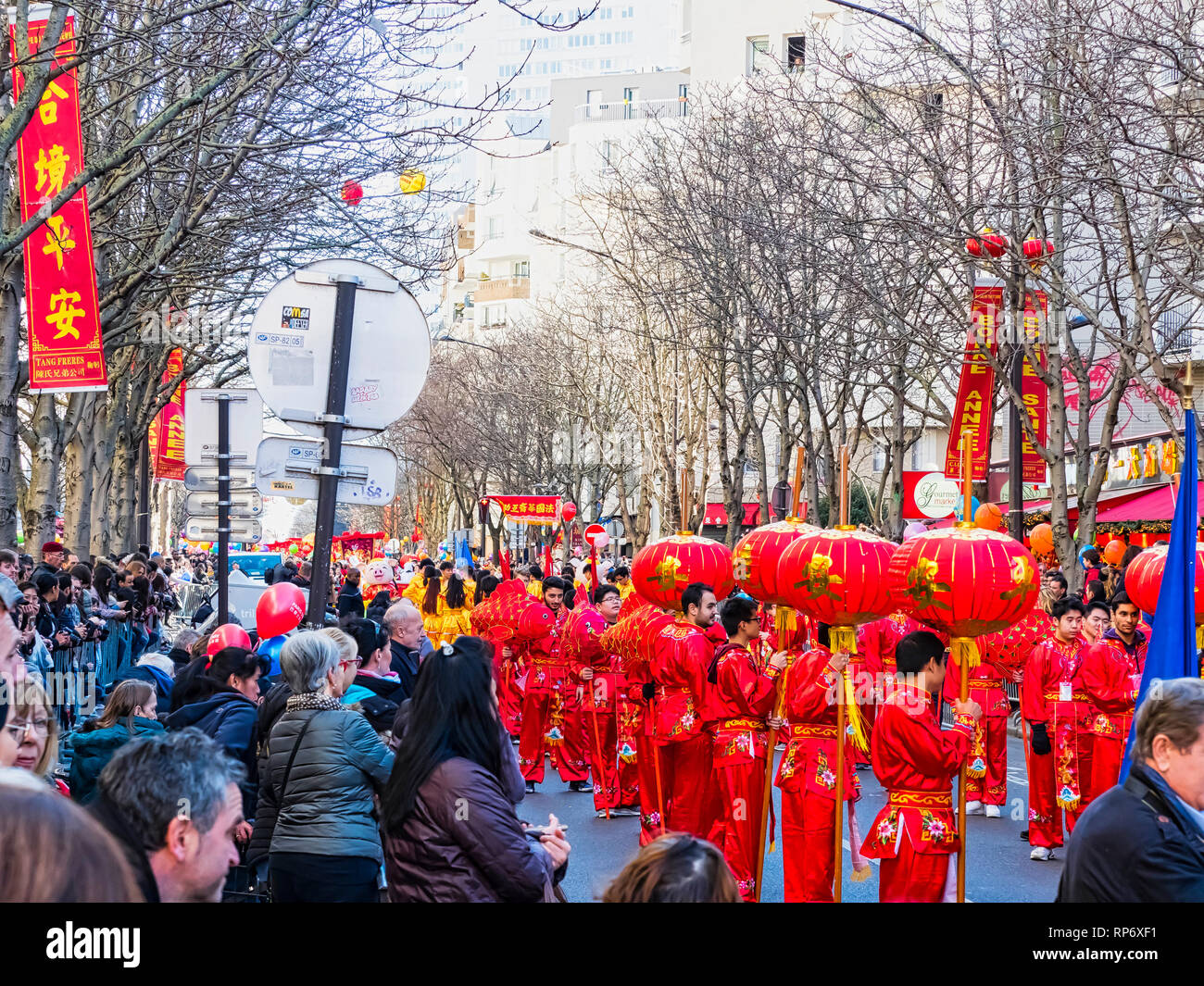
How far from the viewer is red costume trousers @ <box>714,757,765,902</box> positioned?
27.7ft

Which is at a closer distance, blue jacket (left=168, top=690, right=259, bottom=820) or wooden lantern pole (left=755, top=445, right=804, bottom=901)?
blue jacket (left=168, top=690, right=259, bottom=820)

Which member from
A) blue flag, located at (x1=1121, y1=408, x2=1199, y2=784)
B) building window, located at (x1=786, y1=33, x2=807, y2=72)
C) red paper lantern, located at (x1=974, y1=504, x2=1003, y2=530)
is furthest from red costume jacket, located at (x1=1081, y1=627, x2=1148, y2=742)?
building window, located at (x1=786, y1=33, x2=807, y2=72)

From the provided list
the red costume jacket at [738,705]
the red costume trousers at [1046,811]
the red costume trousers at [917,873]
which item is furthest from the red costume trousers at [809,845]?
the red costume trousers at [1046,811]

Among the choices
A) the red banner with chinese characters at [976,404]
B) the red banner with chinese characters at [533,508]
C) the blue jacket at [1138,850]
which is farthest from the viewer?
the red banner with chinese characters at [533,508]

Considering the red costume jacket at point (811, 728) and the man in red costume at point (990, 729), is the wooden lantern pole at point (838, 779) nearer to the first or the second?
the red costume jacket at point (811, 728)

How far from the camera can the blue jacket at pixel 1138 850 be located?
3477mm

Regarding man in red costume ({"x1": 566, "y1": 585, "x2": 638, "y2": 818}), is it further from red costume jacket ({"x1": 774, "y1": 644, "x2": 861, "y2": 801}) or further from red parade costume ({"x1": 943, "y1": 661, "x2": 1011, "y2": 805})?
red costume jacket ({"x1": 774, "y1": 644, "x2": 861, "y2": 801})

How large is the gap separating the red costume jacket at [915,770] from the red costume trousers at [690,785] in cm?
209

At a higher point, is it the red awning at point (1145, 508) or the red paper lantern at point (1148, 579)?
the red awning at point (1145, 508)

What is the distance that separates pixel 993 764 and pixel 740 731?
423 centimetres

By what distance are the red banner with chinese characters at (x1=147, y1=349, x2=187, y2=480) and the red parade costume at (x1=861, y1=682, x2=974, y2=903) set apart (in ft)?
68.5

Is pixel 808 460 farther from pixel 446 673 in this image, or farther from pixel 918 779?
pixel 446 673

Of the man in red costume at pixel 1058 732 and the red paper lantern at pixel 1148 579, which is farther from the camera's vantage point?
the man in red costume at pixel 1058 732

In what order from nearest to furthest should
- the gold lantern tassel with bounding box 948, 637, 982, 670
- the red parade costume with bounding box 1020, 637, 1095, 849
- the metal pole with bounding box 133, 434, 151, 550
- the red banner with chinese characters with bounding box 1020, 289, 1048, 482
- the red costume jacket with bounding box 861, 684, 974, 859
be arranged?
the red costume jacket with bounding box 861, 684, 974, 859 → the gold lantern tassel with bounding box 948, 637, 982, 670 → the red parade costume with bounding box 1020, 637, 1095, 849 → the red banner with chinese characters with bounding box 1020, 289, 1048, 482 → the metal pole with bounding box 133, 434, 151, 550
